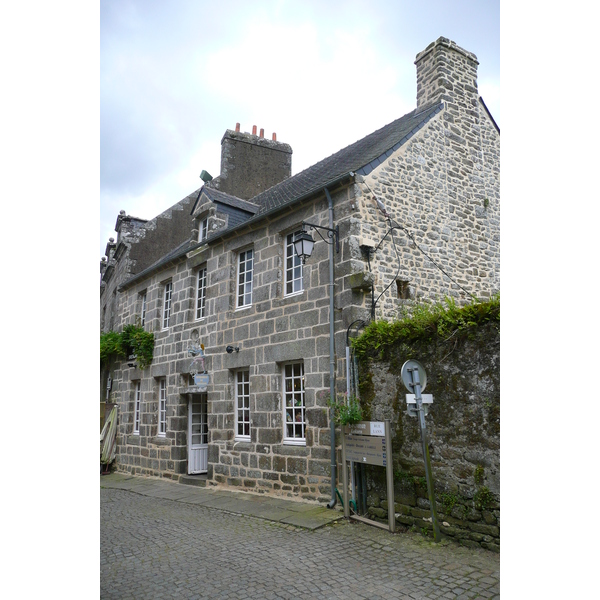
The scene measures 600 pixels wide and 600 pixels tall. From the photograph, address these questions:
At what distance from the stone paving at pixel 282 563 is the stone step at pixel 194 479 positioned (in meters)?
3.68

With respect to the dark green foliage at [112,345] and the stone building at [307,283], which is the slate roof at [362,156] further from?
the dark green foliage at [112,345]

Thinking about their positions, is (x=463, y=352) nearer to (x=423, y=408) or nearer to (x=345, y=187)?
(x=423, y=408)

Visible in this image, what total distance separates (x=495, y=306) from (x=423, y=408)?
1447 mm

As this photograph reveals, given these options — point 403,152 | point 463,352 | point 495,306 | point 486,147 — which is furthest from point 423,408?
point 486,147

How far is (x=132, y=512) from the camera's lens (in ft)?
29.3

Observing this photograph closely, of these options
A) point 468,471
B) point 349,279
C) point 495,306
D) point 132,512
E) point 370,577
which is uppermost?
point 349,279

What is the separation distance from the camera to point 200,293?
12.8 metres

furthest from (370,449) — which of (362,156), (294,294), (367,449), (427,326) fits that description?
(362,156)

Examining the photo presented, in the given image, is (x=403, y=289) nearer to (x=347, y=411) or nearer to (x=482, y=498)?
(x=347, y=411)

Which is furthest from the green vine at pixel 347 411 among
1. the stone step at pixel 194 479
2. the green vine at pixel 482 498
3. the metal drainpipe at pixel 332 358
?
the stone step at pixel 194 479

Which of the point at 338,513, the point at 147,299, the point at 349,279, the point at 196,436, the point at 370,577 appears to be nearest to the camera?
the point at 370,577

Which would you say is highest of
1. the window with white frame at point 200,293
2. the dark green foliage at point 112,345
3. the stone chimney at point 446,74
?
the stone chimney at point 446,74

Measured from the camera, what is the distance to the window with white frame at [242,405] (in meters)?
10.4

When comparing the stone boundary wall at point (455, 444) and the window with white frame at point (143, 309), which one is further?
the window with white frame at point (143, 309)
